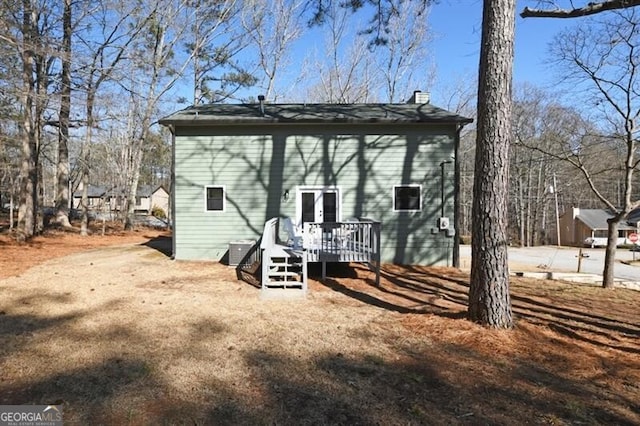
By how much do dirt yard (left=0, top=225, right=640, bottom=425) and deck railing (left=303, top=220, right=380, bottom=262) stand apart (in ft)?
2.94

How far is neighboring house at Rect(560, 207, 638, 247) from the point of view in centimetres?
3466

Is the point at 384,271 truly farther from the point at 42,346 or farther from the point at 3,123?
the point at 3,123

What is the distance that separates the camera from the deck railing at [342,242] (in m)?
8.22

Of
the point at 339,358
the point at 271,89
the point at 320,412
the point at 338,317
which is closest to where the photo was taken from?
the point at 320,412

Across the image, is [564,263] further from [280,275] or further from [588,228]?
[588,228]

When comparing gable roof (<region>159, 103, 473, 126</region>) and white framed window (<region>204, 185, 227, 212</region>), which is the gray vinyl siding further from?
gable roof (<region>159, 103, 473, 126</region>)

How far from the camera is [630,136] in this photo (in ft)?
32.2

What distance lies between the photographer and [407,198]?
10742mm

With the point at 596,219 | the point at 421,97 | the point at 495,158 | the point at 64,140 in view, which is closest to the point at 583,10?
the point at 495,158

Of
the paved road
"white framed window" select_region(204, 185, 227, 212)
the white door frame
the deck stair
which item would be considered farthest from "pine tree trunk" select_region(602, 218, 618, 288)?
"white framed window" select_region(204, 185, 227, 212)

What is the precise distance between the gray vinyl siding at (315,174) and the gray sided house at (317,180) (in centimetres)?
3

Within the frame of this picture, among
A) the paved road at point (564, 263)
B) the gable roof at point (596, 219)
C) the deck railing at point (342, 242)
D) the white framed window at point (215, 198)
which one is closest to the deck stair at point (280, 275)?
the deck railing at point (342, 242)

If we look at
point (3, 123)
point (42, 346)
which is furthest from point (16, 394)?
point (3, 123)

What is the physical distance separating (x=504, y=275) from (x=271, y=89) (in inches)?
892
